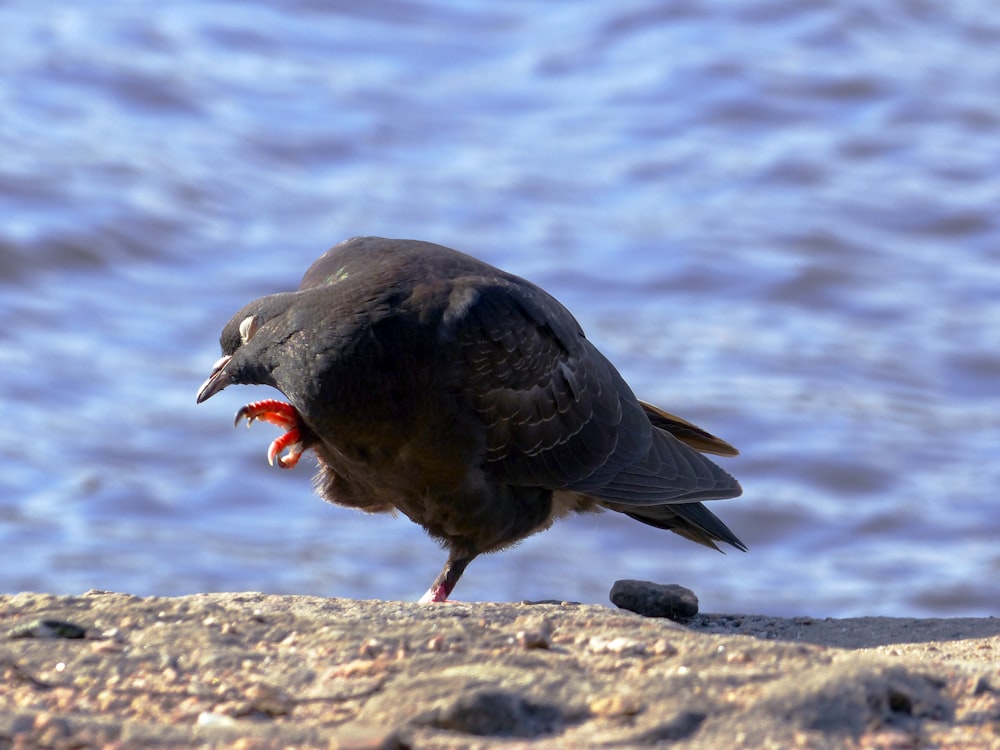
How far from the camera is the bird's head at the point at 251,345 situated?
618 cm

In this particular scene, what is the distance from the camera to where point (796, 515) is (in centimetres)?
1272

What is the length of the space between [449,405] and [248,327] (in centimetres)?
88

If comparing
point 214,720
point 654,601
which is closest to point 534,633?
point 214,720

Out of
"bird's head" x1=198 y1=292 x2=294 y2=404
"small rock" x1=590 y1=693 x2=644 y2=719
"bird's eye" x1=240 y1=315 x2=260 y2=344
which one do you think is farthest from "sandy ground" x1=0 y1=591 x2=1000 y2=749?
"bird's eye" x1=240 y1=315 x2=260 y2=344

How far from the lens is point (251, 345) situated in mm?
6242

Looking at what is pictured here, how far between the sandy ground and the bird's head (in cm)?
133

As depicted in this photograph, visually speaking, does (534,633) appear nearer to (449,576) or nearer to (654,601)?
(654,601)

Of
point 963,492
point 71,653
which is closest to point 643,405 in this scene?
point 71,653

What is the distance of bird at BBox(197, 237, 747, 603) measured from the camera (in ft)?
19.8

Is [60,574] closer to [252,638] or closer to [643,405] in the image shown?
A: [643,405]

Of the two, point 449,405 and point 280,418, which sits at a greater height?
point 280,418

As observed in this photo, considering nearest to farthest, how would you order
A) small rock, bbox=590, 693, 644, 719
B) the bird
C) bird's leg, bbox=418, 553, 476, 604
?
small rock, bbox=590, 693, 644, 719 → the bird → bird's leg, bbox=418, 553, 476, 604

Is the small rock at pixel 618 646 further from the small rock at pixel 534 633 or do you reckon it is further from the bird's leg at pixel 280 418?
the bird's leg at pixel 280 418

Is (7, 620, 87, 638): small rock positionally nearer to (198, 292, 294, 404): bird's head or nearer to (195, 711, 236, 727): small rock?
(195, 711, 236, 727): small rock
